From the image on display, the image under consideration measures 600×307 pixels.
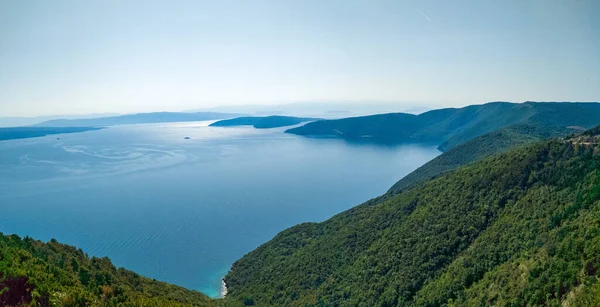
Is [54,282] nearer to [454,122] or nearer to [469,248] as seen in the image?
[469,248]

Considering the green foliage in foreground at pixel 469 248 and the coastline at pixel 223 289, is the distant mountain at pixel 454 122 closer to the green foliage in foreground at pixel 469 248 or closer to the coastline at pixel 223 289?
the green foliage in foreground at pixel 469 248

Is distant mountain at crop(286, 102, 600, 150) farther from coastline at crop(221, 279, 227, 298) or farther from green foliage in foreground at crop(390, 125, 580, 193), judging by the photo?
coastline at crop(221, 279, 227, 298)

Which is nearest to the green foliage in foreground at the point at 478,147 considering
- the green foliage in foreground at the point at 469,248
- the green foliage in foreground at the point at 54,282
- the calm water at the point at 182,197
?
the calm water at the point at 182,197

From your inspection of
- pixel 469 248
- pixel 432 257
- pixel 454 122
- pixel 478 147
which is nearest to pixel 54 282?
pixel 432 257

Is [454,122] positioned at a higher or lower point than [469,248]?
higher

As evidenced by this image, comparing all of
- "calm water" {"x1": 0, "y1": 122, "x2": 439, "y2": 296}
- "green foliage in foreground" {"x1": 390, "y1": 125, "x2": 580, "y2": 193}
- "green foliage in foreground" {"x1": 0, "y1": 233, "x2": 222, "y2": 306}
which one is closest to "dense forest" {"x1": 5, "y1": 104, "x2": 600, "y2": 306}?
"green foliage in foreground" {"x1": 0, "y1": 233, "x2": 222, "y2": 306}
